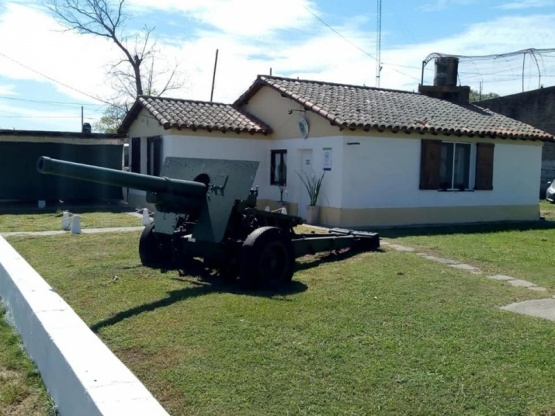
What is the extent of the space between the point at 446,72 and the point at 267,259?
1460 centimetres

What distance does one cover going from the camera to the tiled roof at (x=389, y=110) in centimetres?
1452

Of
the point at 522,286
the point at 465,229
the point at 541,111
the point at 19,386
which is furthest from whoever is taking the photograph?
the point at 541,111

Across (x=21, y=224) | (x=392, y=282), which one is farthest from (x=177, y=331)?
(x=21, y=224)

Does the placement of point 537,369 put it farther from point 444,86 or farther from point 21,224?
point 444,86

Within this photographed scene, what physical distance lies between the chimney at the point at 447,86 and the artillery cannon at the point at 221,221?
1314 cm

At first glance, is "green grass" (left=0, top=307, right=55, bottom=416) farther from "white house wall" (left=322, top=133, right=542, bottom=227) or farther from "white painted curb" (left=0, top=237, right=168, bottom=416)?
"white house wall" (left=322, top=133, right=542, bottom=227)

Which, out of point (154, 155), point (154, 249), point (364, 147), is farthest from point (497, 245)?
point (154, 155)

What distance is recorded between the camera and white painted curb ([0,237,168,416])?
3355 millimetres

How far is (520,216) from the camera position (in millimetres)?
17297

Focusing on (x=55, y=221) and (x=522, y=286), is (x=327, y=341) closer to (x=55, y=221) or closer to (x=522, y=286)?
(x=522, y=286)

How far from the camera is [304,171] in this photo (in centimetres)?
1595

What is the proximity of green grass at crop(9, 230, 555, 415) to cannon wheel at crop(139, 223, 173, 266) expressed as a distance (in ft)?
1.06

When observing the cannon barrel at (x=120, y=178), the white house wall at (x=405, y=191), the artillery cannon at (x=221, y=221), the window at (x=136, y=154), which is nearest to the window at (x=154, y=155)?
the window at (x=136, y=154)

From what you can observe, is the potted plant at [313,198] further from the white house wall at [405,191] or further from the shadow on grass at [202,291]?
the shadow on grass at [202,291]
